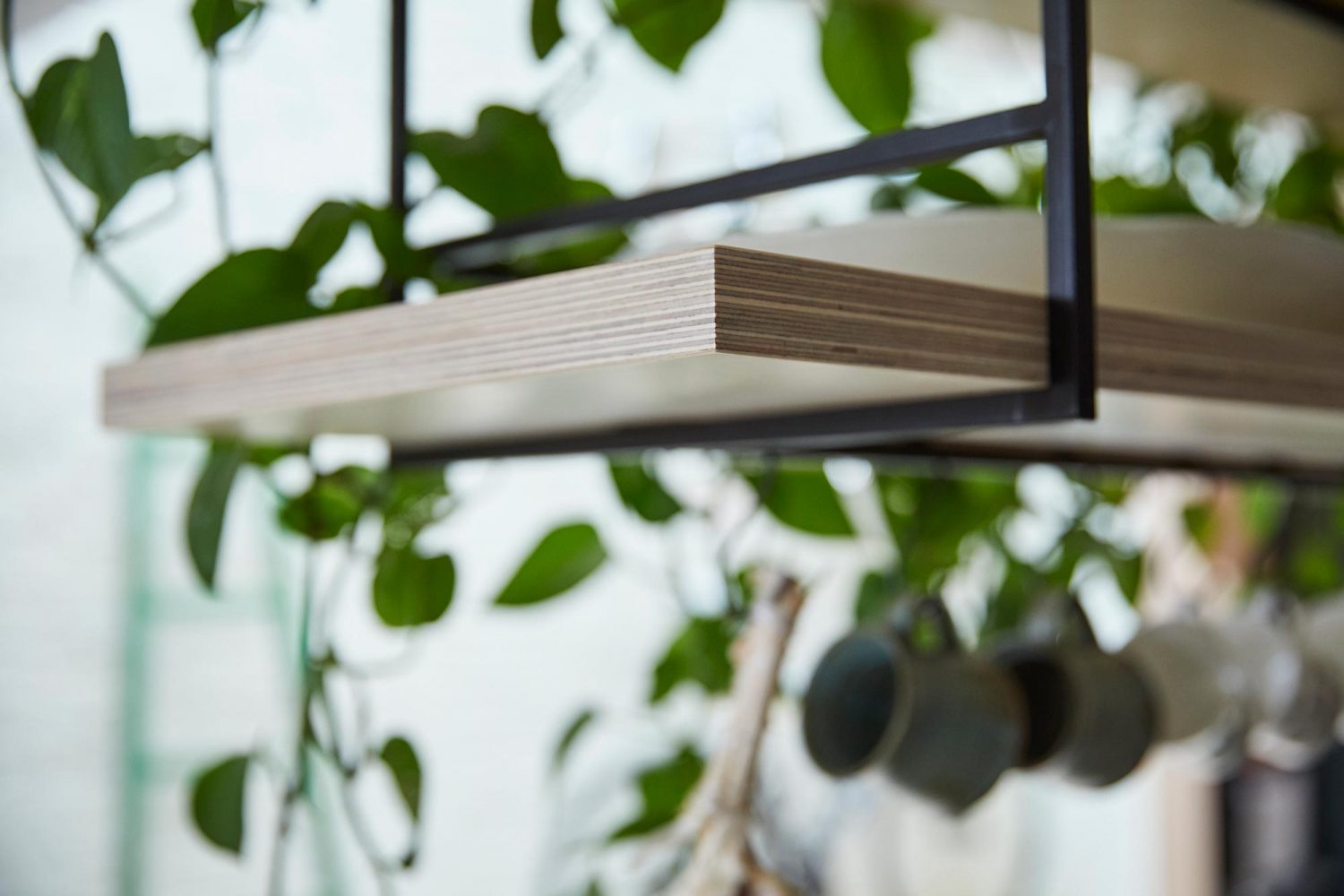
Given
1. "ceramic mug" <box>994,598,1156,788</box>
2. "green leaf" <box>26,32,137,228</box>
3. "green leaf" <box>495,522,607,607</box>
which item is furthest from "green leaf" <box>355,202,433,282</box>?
"ceramic mug" <box>994,598,1156,788</box>

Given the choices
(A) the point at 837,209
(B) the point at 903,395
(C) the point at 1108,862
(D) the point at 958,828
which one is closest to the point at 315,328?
(B) the point at 903,395

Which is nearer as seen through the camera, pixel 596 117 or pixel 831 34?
pixel 831 34

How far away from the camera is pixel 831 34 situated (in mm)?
787

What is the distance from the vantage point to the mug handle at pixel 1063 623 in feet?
2.51

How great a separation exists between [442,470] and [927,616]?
0.27 m

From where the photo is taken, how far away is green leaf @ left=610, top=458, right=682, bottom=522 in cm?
89

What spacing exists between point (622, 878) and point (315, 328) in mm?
842

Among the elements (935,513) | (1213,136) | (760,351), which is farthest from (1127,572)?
(760,351)

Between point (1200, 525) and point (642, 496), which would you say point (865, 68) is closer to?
point (642, 496)

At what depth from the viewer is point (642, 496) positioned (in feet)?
2.94

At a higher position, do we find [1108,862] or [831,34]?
[831,34]

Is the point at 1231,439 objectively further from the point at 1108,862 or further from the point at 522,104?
the point at 1108,862

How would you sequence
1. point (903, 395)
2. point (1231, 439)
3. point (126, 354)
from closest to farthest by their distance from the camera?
point (903, 395) → point (1231, 439) → point (126, 354)

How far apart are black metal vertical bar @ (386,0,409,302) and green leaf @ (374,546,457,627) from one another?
0.16 meters
